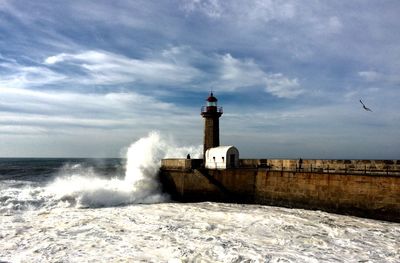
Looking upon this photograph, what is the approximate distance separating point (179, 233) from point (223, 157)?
789 cm

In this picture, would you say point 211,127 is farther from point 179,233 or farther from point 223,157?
point 179,233

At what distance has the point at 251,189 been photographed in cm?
1565

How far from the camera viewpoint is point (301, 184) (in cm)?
1409

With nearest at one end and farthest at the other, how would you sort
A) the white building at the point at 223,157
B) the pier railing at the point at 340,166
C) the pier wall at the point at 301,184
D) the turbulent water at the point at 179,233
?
1. the turbulent water at the point at 179,233
2. the pier wall at the point at 301,184
3. the pier railing at the point at 340,166
4. the white building at the point at 223,157

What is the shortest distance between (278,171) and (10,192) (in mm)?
13686

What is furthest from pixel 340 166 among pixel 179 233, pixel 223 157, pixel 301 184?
pixel 179 233

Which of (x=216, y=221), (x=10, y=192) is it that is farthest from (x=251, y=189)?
(x=10, y=192)

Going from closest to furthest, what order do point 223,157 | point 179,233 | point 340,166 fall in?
point 179,233, point 340,166, point 223,157

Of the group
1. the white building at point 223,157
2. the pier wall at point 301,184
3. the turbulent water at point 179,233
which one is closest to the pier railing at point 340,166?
the pier wall at point 301,184

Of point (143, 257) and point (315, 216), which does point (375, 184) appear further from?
point (143, 257)

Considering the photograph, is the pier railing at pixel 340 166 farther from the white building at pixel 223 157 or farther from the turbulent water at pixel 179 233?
the turbulent water at pixel 179 233

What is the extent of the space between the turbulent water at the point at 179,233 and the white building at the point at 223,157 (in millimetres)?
2858

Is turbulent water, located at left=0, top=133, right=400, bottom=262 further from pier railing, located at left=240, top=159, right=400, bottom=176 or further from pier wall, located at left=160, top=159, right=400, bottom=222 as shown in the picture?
pier railing, located at left=240, top=159, right=400, bottom=176

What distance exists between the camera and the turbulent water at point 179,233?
7.93 meters
